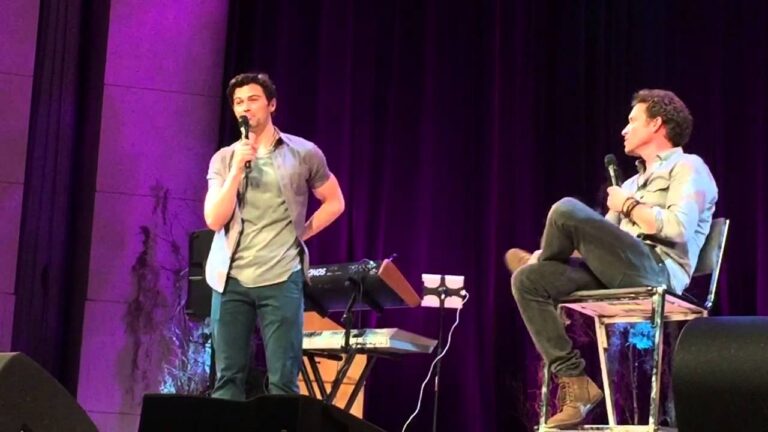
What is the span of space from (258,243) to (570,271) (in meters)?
0.97

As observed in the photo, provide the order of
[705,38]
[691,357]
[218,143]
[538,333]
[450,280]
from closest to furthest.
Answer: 1. [691,357]
2. [538,333]
3. [450,280]
4. [705,38]
5. [218,143]

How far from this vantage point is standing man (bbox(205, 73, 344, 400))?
3.03m

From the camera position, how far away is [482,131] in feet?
18.7

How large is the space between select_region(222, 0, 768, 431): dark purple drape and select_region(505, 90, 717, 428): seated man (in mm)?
2029

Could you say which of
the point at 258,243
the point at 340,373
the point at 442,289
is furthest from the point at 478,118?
the point at 258,243

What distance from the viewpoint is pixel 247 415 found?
2219mm

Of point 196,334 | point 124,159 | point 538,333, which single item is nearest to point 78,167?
point 124,159

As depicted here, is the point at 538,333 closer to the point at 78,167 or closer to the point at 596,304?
the point at 596,304

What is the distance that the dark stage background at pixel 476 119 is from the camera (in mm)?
5379

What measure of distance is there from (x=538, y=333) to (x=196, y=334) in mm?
2713

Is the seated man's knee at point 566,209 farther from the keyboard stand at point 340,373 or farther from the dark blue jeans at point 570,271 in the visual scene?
the keyboard stand at point 340,373

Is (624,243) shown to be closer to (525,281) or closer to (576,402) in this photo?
(525,281)

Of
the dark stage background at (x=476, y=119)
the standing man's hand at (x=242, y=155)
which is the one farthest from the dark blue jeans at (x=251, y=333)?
the dark stage background at (x=476, y=119)

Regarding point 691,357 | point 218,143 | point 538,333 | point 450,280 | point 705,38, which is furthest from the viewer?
point 218,143
